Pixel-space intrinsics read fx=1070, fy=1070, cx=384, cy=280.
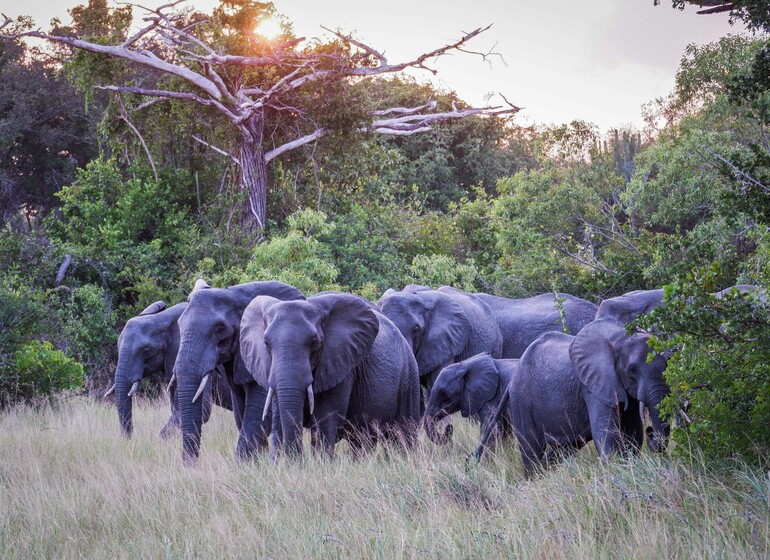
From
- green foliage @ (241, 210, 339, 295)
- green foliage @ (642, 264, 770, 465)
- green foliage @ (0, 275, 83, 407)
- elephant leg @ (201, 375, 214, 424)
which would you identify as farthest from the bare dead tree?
green foliage @ (642, 264, 770, 465)

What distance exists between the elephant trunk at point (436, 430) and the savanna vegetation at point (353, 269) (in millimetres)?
199

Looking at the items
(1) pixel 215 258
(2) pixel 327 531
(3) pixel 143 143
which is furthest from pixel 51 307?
(2) pixel 327 531

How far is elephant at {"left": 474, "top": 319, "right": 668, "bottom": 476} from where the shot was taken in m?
8.30

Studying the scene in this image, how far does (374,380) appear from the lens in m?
10.1

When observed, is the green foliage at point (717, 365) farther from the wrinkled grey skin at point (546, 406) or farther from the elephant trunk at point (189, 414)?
the elephant trunk at point (189, 414)

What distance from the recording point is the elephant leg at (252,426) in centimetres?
976

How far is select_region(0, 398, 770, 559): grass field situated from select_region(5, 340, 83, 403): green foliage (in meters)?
4.77

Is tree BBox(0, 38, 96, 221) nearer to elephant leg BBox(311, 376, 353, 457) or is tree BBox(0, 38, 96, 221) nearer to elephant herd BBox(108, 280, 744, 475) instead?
elephant herd BBox(108, 280, 744, 475)

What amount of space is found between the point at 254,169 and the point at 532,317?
29.0ft

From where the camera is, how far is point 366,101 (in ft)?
71.4

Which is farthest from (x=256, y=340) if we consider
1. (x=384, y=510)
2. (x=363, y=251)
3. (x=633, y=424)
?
(x=363, y=251)

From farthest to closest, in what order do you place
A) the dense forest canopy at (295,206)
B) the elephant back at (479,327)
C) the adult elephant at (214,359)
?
the dense forest canopy at (295,206), the elephant back at (479,327), the adult elephant at (214,359)

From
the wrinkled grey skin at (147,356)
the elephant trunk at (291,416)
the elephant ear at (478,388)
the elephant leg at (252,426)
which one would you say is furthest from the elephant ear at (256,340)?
the wrinkled grey skin at (147,356)

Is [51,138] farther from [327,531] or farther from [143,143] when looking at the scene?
[327,531]
